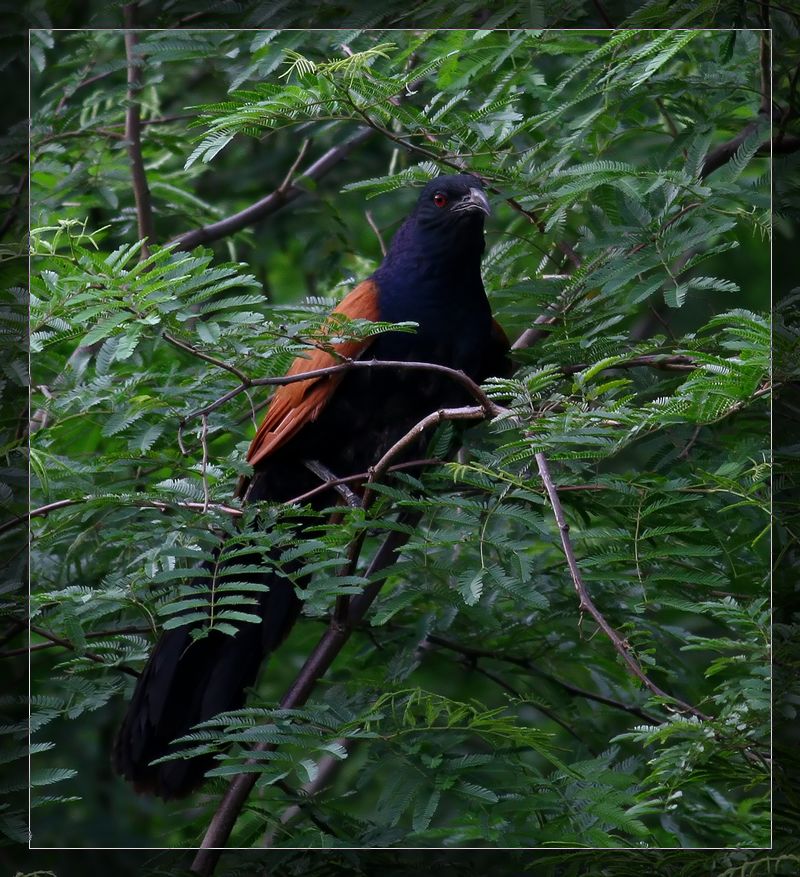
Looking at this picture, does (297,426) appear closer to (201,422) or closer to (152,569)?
(201,422)

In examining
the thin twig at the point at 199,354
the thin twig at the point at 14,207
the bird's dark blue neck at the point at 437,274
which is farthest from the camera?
the bird's dark blue neck at the point at 437,274

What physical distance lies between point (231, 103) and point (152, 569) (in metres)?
0.87

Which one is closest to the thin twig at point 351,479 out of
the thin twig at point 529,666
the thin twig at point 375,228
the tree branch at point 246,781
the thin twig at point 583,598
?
the tree branch at point 246,781

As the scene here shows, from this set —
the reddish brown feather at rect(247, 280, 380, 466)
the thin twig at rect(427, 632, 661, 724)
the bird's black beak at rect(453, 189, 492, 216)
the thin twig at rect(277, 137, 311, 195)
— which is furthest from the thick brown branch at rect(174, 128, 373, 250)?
the thin twig at rect(427, 632, 661, 724)

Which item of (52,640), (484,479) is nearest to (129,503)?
(52,640)

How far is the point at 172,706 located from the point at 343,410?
66cm

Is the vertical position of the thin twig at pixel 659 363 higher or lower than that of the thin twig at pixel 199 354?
lower

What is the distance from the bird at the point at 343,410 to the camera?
216 cm

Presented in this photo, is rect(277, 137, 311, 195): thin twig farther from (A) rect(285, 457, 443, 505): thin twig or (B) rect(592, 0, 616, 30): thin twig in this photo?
(A) rect(285, 457, 443, 505): thin twig

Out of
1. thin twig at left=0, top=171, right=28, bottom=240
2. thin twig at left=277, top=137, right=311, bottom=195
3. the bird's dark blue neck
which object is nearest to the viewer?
thin twig at left=0, top=171, right=28, bottom=240

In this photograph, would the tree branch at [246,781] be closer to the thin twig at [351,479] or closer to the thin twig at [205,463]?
the thin twig at [351,479]

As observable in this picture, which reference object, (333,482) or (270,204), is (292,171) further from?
(333,482)

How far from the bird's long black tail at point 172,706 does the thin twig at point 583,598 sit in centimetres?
52

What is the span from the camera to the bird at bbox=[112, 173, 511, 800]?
7.08 ft
